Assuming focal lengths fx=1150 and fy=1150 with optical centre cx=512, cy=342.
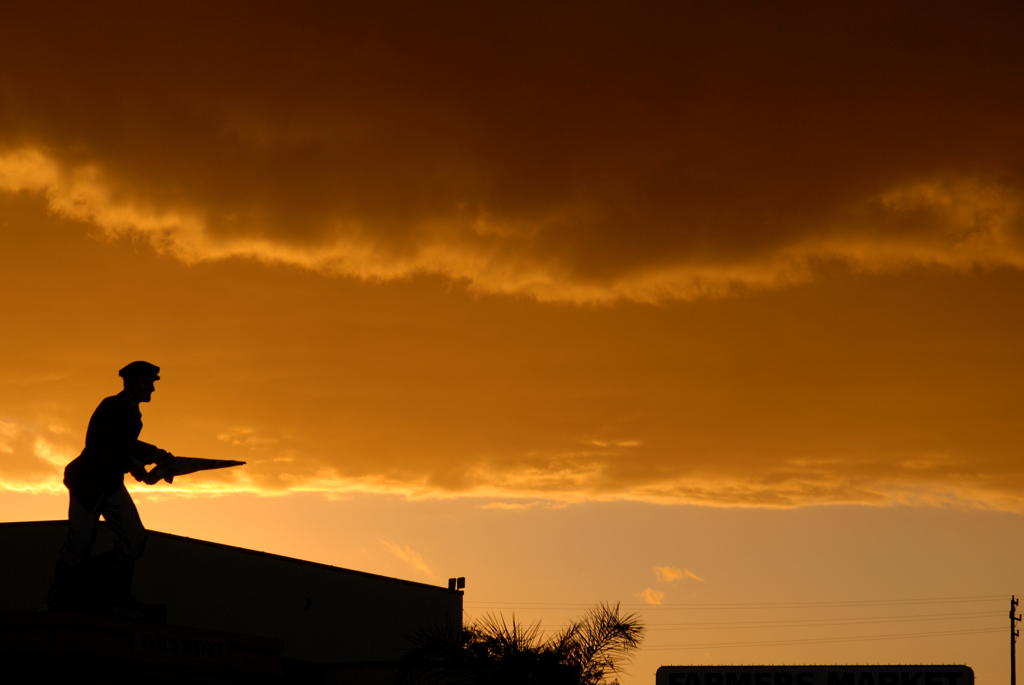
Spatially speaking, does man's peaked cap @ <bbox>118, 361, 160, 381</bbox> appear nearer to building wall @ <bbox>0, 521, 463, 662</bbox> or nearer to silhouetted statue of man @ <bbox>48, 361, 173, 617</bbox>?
silhouetted statue of man @ <bbox>48, 361, 173, 617</bbox>

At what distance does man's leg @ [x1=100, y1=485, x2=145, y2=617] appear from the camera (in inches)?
934

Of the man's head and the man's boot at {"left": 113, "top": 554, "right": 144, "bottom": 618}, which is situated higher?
the man's head

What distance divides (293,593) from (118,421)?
27680 millimetres

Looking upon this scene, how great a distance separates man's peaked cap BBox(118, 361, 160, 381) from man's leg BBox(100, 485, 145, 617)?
2.35 metres

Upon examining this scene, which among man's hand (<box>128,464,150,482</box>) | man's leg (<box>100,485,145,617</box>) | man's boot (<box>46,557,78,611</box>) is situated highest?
man's hand (<box>128,464,150,482</box>)

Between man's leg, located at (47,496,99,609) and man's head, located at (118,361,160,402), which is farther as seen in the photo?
man's head, located at (118,361,160,402)

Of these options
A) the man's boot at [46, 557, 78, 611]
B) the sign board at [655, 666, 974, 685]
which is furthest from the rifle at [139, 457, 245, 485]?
the sign board at [655, 666, 974, 685]

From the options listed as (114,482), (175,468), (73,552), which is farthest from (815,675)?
(73,552)

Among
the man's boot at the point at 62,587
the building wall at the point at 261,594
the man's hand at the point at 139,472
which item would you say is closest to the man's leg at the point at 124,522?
the man's hand at the point at 139,472

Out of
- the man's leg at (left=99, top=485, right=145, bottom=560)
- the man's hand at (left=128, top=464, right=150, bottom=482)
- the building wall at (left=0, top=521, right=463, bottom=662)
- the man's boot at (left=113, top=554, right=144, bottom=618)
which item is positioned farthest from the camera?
the building wall at (left=0, top=521, right=463, bottom=662)

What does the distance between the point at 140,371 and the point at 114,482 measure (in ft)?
7.89

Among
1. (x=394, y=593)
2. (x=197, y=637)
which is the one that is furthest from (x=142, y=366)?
(x=394, y=593)

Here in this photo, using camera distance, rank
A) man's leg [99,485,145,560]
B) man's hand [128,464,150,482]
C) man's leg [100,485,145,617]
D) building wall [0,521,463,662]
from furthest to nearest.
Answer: building wall [0,521,463,662], man's hand [128,464,150,482], man's leg [99,485,145,560], man's leg [100,485,145,617]

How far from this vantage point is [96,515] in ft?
77.8
